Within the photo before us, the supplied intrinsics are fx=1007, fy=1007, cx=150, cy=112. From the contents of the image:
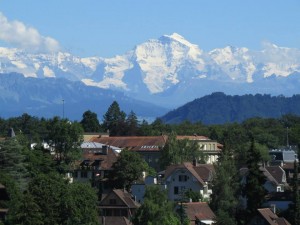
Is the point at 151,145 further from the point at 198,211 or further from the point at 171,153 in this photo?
the point at 198,211

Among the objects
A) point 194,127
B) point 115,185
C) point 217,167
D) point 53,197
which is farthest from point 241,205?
point 194,127

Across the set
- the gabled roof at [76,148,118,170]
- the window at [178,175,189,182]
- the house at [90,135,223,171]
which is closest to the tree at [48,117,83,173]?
the gabled roof at [76,148,118,170]

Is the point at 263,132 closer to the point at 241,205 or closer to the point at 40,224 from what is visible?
the point at 241,205

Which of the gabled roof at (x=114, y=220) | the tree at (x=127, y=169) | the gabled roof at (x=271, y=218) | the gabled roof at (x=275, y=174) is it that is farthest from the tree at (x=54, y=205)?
the gabled roof at (x=275, y=174)

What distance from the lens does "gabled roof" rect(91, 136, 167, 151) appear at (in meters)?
100

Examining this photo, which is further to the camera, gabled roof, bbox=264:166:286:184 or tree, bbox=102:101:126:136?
tree, bbox=102:101:126:136

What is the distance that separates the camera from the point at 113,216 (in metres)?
64.4

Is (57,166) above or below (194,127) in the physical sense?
below

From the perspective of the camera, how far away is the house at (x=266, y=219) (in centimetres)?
6034

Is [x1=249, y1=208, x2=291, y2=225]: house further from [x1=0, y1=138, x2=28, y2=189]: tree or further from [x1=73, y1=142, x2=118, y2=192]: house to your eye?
[x1=73, y1=142, x2=118, y2=192]: house

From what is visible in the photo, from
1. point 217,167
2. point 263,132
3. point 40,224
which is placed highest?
point 263,132

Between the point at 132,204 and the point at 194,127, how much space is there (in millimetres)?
81021

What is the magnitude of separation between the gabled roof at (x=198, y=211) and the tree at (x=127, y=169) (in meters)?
9.47

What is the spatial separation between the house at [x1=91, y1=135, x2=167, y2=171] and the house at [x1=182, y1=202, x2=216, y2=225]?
28.0 metres
